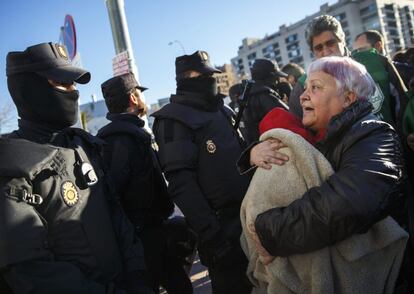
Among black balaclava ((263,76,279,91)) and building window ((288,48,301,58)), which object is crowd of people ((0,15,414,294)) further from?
building window ((288,48,301,58))

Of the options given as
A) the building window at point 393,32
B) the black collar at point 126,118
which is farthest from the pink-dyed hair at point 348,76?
the building window at point 393,32

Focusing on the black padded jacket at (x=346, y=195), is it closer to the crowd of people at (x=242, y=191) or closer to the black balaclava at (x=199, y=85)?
the crowd of people at (x=242, y=191)

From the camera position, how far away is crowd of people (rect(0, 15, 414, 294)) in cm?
135

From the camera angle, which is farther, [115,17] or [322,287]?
[115,17]

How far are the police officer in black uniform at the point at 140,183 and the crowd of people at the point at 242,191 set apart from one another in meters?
0.10

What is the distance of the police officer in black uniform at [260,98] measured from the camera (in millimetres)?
3854

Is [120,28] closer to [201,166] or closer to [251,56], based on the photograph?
[201,166]

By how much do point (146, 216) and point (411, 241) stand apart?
5.70ft

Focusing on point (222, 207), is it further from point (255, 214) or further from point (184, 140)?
point (255, 214)

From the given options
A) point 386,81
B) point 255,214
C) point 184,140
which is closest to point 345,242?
point 255,214

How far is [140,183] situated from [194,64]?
3.24ft

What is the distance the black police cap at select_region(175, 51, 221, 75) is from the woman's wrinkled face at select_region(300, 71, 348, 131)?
3.63 feet

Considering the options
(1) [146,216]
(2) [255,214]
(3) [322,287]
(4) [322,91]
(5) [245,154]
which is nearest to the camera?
(3) [322,287]

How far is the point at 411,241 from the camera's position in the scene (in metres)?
1.88
